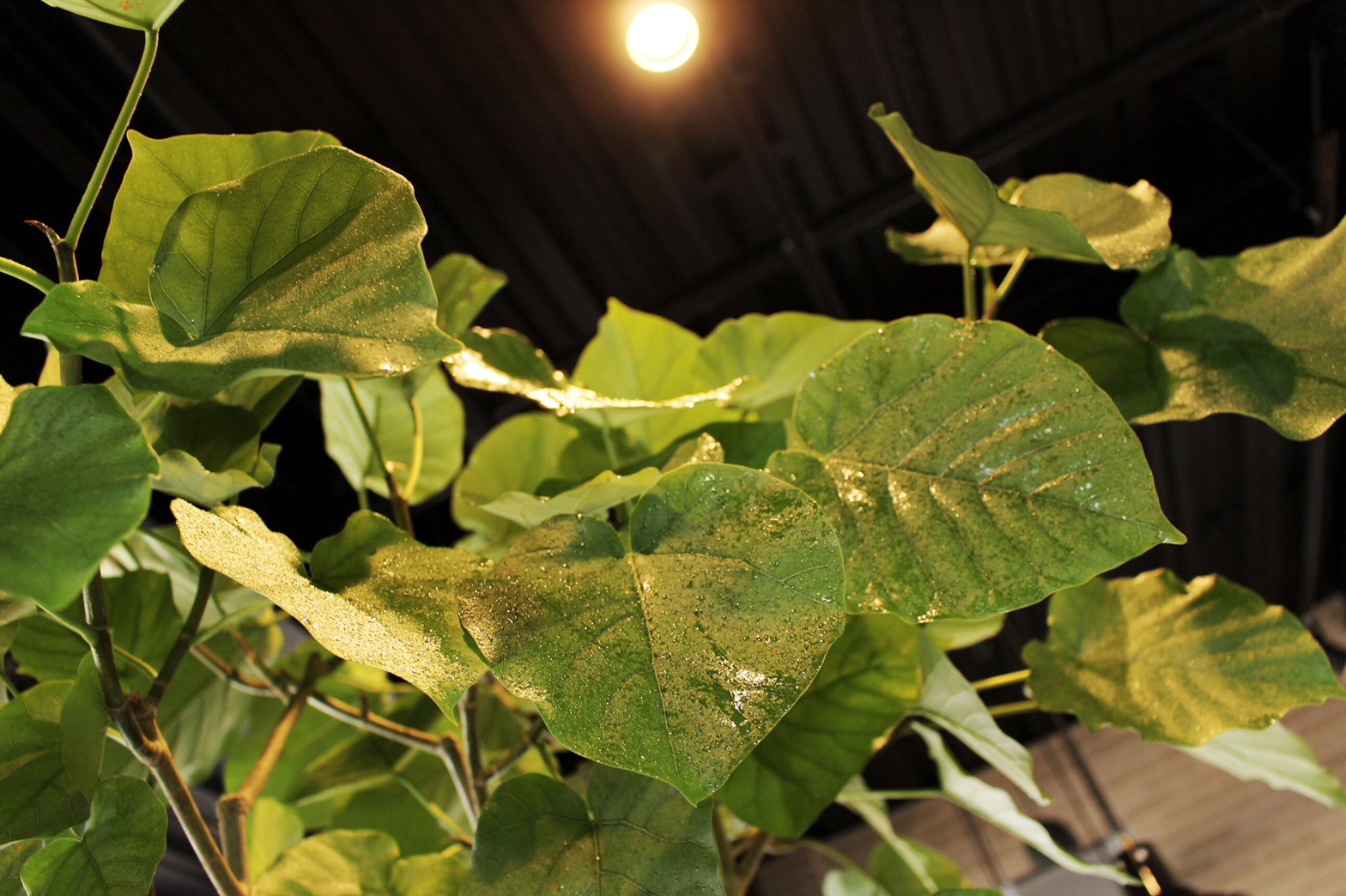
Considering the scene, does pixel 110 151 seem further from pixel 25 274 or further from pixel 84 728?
pixel 84 728

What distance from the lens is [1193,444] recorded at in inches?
172

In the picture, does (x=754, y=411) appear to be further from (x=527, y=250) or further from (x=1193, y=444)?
(x=1193, y=444)

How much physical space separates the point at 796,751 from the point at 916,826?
6542mm

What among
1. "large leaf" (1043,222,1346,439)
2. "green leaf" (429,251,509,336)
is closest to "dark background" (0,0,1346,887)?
"green leaf" (429,251,509,336)

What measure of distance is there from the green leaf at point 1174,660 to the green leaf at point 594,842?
314 mm

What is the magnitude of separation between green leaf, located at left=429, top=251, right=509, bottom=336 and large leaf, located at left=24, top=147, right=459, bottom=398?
10.7 inches

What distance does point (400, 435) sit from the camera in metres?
0.87

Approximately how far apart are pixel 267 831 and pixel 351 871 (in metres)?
0.30

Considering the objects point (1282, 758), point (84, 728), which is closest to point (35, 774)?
point (84, 728)

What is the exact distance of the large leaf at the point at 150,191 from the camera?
0.49 m

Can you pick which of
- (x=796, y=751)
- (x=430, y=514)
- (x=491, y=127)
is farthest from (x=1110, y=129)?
(x=796, y=751)

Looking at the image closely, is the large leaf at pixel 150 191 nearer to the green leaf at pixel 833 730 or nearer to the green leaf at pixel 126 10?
the green leaf at pixel 126 10

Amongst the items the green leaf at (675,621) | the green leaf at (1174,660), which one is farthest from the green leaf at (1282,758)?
the green leaf at (675,621)

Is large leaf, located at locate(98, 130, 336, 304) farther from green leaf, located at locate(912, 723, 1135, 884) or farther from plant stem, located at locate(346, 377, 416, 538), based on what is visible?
green leaf, located at locate(912, 723, 1135, 884)
